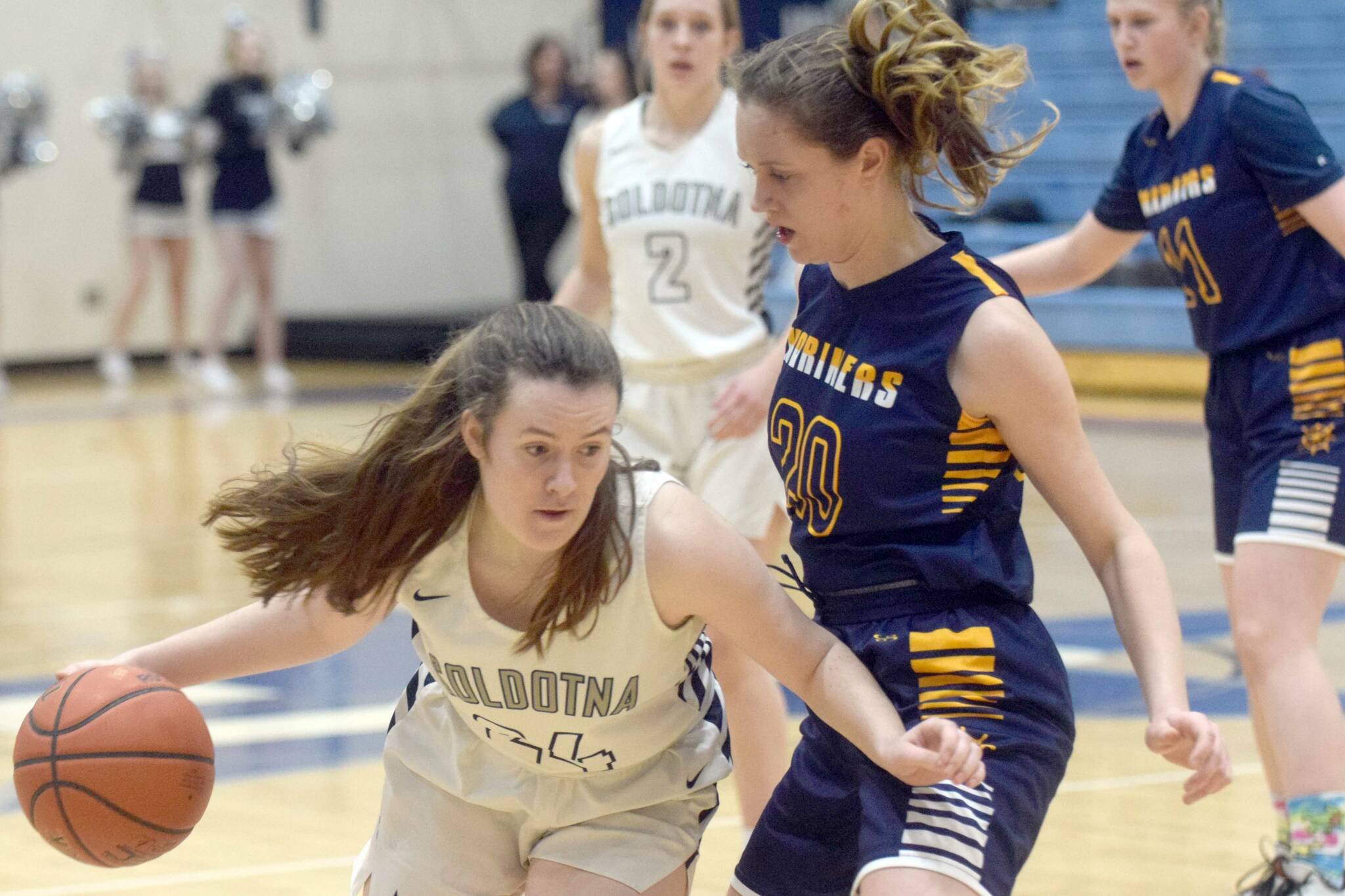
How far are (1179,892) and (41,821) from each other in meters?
2.13

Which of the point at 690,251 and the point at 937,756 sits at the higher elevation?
the point at 690,251

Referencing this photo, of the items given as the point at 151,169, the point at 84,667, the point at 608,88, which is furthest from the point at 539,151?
the point at 84,667

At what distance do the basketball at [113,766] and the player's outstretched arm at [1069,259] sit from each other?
169cm

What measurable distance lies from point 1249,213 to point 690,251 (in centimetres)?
118

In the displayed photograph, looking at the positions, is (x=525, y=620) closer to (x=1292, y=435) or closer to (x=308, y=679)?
(x=1292, y=435)

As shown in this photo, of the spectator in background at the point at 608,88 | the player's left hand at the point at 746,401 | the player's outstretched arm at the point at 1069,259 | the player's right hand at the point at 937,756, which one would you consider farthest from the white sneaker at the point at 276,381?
the player's right hand at the point at 937,756

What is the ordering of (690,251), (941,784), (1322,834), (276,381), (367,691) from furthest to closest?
1. (276,381)
2. (367,691)
3. (690,251)
4. (1322,834)
5. (941,784)

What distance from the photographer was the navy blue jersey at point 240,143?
12.1 metres

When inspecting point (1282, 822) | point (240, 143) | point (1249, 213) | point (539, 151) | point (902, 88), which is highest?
point (902, 88)

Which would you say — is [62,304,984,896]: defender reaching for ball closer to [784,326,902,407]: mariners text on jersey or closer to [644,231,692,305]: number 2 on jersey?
[784,326,902,407]: mariners text on jersey

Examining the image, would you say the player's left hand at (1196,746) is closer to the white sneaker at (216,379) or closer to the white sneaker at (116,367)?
the white sneaker at (216,379)

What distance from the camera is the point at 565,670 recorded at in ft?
8.11

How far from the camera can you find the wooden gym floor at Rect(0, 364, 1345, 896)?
11.9 ft

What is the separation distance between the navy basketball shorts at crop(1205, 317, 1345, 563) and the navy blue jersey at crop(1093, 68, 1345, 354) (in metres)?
0.04
